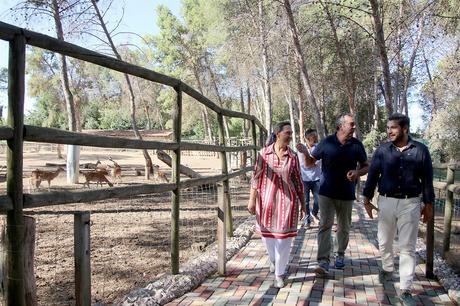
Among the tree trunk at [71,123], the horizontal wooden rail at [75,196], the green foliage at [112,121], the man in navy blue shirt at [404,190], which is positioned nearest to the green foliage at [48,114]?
the green foliage at [112,121]

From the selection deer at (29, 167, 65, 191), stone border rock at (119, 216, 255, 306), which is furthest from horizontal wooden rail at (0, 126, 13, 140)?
deer at (29, 167, 65, 191)

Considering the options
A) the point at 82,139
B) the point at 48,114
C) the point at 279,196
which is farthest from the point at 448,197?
the point at 48,114

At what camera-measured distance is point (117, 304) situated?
3455mm

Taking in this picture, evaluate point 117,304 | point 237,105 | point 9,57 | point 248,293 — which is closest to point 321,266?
point 248,293

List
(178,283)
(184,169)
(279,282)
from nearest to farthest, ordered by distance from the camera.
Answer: (178,283) < (279,282) < (184,169)

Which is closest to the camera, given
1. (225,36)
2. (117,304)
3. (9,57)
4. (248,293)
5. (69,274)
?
(9,57)

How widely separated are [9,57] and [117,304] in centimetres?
201

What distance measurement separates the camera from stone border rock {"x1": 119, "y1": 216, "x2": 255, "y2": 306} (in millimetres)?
3557

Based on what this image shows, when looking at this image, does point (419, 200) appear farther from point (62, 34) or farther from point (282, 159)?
point (62, 34)

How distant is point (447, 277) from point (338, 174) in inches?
54.9

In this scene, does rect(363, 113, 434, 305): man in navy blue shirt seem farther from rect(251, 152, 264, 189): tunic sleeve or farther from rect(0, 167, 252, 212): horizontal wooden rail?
rect(0, 167, 252, 212): horizontal wooden rail

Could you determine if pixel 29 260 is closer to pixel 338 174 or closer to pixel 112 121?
pixel 338 174

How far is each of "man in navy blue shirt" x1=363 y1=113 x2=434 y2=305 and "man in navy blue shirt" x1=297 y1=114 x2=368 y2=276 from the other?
602mm

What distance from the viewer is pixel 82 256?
2438mm
